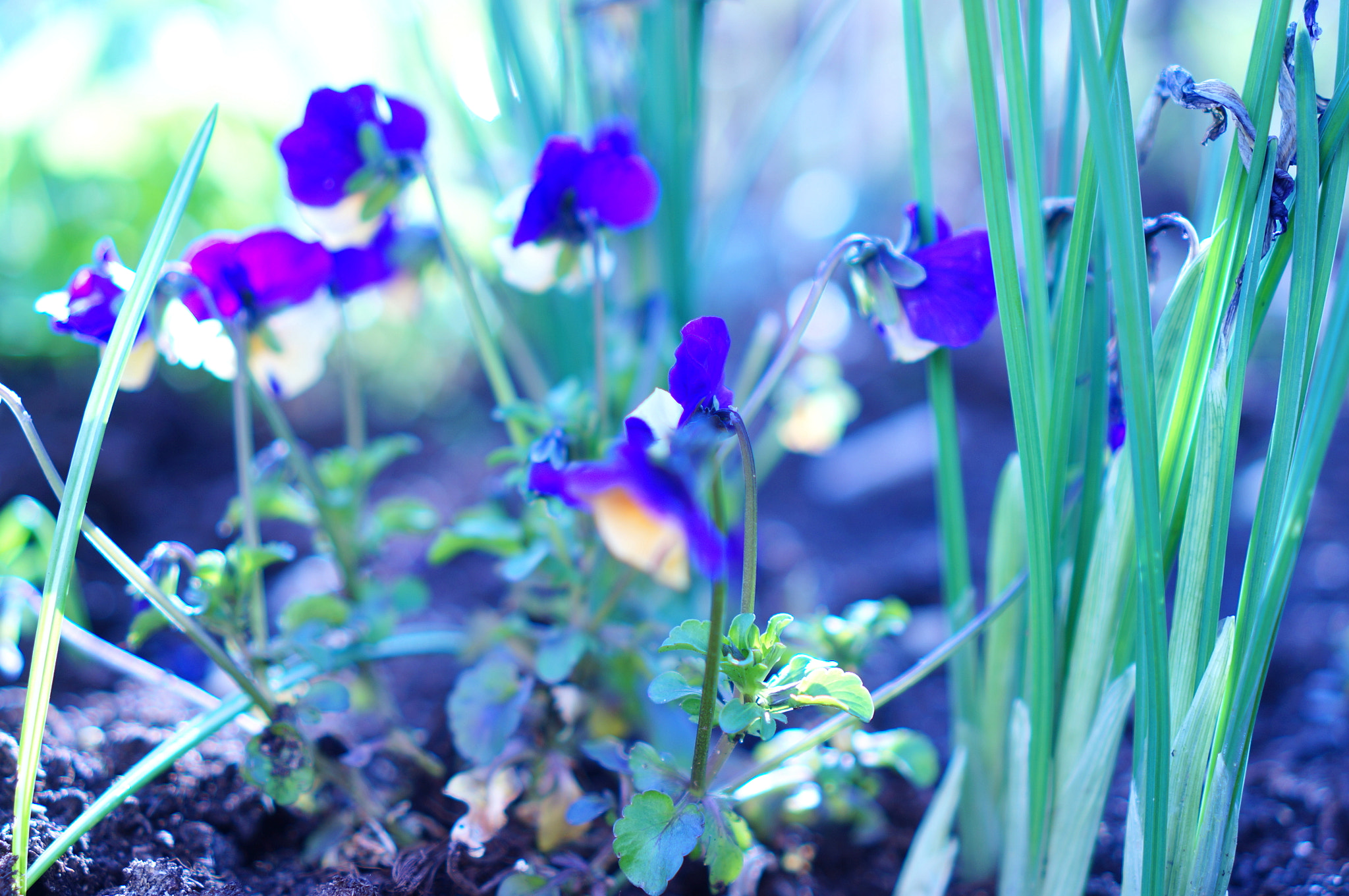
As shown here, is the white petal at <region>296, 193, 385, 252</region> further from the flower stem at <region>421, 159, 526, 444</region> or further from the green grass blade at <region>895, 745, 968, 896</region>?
the green grass blade at <region>895, 745, 968, 896</region>

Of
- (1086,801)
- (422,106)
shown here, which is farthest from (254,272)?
(1086,801)

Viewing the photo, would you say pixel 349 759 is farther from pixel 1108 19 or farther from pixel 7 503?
pixel 7 503

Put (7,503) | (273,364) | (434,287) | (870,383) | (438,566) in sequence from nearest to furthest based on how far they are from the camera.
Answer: (273,364), (434,287), (7,503), (438,566), (870,383)

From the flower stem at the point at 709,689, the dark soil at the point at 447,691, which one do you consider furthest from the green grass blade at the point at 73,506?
the flower stem at the point at 709,689

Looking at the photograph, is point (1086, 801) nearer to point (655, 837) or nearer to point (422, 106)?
point (655, 837)

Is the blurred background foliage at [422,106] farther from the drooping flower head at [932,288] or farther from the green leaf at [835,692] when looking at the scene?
the green leaf at [835,692]

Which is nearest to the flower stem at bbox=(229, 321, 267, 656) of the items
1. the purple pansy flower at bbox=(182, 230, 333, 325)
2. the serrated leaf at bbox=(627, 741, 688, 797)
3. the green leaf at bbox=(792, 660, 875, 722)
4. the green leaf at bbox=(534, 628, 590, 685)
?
the purple pansy flower at bbox=(182, 230, 333, 325)

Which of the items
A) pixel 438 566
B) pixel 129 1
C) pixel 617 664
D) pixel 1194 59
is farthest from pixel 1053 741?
pixel 1194 59
